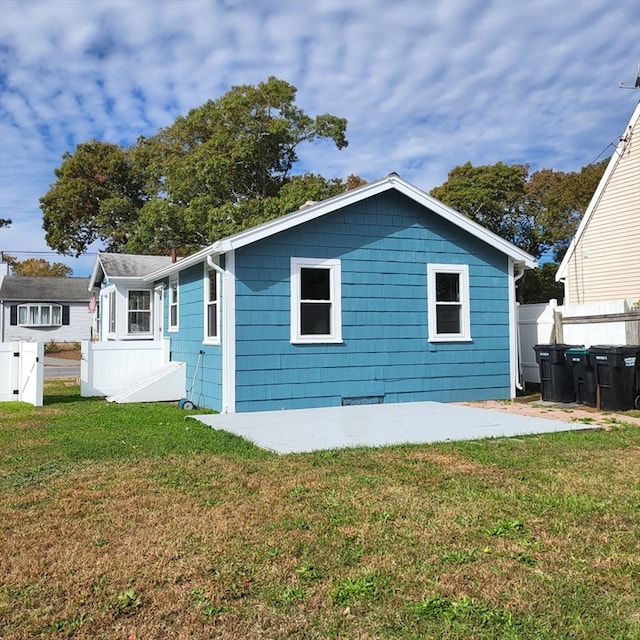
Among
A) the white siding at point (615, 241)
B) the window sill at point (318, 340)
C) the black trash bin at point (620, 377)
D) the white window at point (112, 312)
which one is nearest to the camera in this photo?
the black trash bin at point (620, 377)

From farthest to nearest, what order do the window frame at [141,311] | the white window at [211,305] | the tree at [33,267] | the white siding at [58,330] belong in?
1. the tree at [33,267]
2. the white siding at [58,330]
3. the window frame at [141,311]
4. the white window at [211,305]

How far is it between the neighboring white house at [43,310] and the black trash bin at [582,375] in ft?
97.0

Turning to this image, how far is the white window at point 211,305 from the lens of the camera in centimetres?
1003

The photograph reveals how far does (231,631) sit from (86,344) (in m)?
10.6

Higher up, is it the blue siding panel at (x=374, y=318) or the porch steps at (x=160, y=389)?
the blue siding panel at (x=374, y=318)

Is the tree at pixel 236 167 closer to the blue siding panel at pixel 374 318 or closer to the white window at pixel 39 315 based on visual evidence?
the white window at pixel 39 315

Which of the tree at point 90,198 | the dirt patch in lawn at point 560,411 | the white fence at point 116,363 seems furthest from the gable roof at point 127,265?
the tree at point 90,198

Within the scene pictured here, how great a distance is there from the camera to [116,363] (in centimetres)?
1269

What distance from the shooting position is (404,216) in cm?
1070

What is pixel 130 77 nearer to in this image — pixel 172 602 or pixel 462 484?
pixel 462 484

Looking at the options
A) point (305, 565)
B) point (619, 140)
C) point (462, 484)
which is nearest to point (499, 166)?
point (619, 140)

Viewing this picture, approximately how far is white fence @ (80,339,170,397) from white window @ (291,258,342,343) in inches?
180

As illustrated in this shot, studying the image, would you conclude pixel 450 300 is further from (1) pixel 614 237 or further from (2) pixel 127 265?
(2) pixel 127 265

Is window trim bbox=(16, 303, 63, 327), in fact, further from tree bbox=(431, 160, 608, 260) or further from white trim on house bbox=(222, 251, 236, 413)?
white trim on house bbox=(222, 251, 236, 413)
